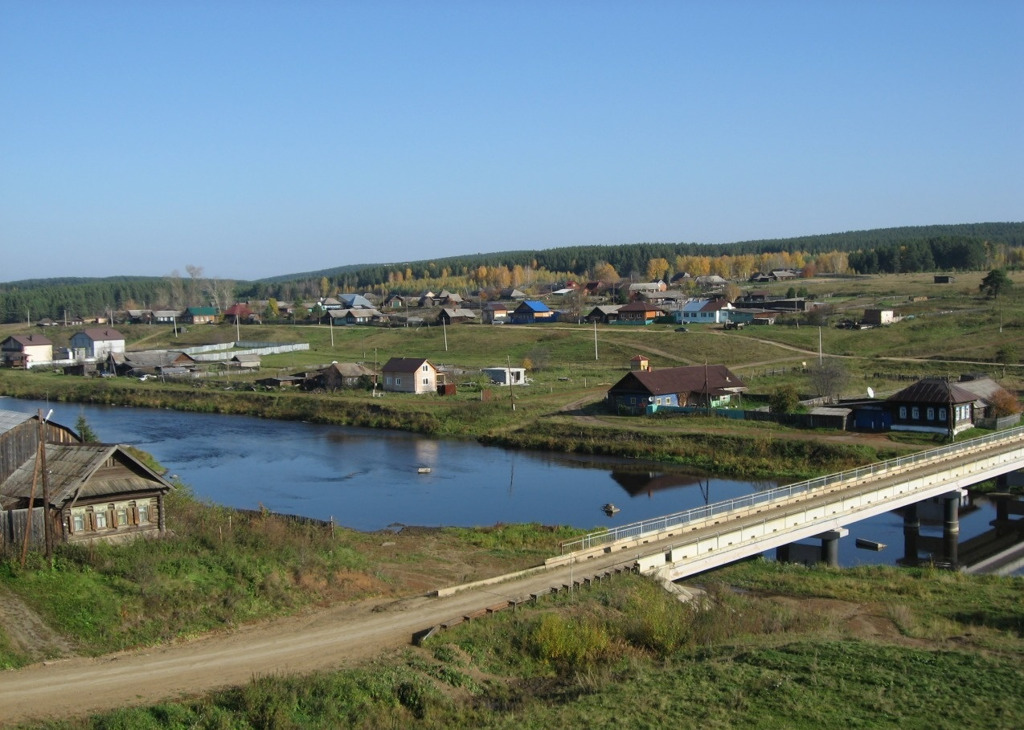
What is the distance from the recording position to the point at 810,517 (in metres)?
26.6

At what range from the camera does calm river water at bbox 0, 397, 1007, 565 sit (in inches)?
1254

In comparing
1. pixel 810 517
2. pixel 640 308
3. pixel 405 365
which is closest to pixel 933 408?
pixel 810 517

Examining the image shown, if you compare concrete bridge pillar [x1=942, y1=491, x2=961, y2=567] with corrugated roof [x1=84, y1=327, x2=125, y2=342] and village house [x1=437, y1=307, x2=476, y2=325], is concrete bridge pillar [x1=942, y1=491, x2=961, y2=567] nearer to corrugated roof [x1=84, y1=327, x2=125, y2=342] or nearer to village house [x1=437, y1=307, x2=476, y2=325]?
village house [x1=437, y1=307, x2=476, y2=325]

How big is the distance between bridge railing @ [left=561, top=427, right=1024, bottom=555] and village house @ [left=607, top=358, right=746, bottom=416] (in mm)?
13498

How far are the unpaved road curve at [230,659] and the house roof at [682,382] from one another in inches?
1127

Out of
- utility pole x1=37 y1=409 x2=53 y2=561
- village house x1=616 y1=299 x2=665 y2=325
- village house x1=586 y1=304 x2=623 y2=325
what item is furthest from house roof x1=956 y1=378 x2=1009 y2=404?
village house x1=586 y1=304 x2=623 y2=325

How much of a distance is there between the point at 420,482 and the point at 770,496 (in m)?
13.0

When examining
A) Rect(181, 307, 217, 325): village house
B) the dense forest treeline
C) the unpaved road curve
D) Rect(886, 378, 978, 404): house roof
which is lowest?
the unpaved road curve

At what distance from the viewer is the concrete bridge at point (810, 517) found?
2294 cm

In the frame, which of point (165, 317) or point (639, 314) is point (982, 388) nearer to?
point (639, 314)

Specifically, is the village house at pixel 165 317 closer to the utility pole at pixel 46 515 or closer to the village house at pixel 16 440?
the village house at pixel 16 440

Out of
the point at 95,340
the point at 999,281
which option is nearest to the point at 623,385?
the point at 999,281

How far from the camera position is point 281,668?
15727 millimetres

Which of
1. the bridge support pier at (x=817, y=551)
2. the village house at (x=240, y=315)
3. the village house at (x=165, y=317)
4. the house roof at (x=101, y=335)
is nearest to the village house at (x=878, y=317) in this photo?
the bridge support pier at (x=817, y=551)
